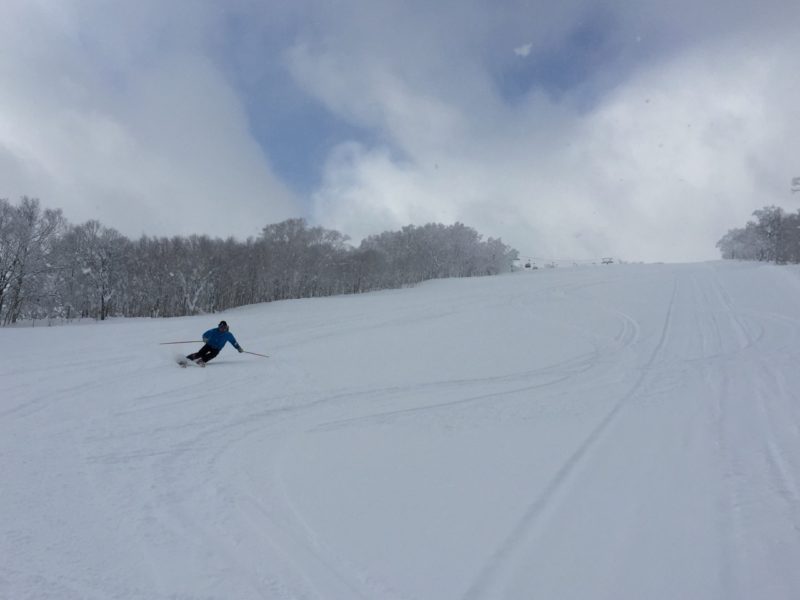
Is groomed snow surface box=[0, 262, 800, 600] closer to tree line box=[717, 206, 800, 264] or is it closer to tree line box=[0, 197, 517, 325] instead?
tree line box=[0, 197, 517, 325]

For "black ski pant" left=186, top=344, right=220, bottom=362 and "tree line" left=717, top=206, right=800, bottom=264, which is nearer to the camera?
"black ski pant" left=186, top=344, right=220, bottom=362

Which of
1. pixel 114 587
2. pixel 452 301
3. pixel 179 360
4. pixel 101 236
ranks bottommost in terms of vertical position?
pixel 114 587

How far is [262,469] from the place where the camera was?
450 cm

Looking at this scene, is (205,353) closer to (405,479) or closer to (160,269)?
(405,479)

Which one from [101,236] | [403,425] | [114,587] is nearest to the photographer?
[114,587]

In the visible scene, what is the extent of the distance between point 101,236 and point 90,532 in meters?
46.4

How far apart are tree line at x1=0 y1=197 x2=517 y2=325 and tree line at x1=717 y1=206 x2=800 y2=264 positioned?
2217 inches

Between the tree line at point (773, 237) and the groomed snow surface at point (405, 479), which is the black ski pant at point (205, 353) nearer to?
the groomed snow surface at point (405, 479)

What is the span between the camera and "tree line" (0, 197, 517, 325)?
1328 inches

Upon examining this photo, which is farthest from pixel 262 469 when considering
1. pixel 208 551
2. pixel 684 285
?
pixel 684 285

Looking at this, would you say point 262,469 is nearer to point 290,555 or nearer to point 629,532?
point 290,555

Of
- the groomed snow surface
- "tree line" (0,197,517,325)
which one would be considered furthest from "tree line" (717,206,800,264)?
the groomed snow surface

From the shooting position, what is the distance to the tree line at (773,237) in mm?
Result: 59750

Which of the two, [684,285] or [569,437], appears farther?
[684,285]
